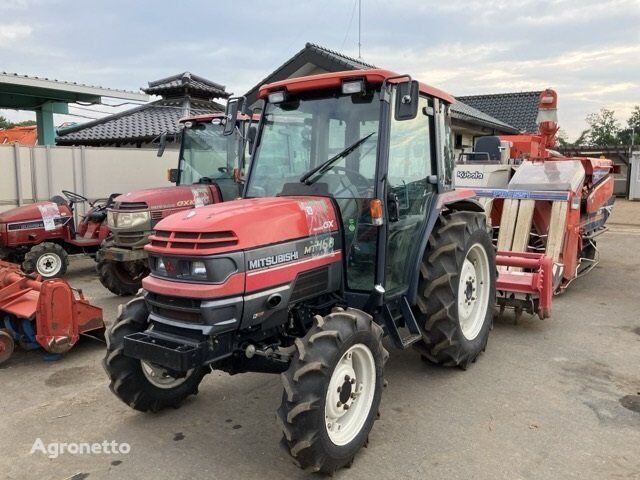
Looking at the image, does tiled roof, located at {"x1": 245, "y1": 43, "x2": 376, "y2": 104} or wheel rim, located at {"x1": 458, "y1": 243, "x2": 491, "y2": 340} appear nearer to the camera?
wheel rim, located at {"x1": 458, "y1": 243, "x2": 491, "y2": 340}

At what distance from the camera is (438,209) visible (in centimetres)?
407

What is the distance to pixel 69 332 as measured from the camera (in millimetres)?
4555

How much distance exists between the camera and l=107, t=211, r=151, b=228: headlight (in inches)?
261

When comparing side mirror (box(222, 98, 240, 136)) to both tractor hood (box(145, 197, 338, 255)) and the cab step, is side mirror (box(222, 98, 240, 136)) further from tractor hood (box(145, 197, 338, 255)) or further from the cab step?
the cab step

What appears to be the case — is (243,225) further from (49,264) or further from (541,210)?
(49,264)

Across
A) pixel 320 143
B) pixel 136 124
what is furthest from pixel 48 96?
pixel 320 143

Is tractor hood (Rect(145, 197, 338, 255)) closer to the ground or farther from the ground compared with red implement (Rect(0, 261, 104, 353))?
farther from the ground

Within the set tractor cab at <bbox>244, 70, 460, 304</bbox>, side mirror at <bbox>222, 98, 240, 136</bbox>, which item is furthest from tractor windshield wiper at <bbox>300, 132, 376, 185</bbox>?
side mirror at <bbox>222, 98, 240, 136</bbox>

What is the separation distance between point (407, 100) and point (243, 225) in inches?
48.8

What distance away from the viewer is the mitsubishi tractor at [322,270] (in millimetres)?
2824

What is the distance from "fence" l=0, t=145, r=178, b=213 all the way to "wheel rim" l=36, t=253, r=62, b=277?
2.59 metres

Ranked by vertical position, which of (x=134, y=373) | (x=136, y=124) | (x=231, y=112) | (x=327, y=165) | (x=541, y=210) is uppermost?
(x=136, y=124)

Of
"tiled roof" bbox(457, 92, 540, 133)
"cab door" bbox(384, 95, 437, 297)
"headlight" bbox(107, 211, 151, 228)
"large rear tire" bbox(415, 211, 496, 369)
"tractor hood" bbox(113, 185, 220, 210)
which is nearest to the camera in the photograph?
"cab door" bbox(384, 95, 437, 297)

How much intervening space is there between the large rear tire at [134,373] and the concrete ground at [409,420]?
16 centimetres
